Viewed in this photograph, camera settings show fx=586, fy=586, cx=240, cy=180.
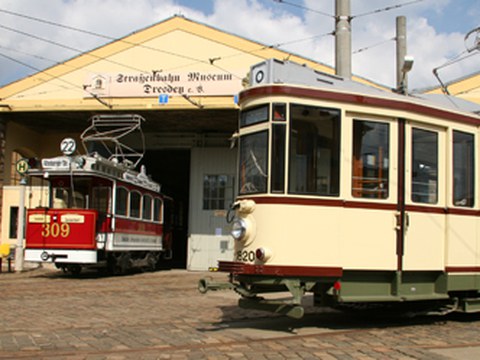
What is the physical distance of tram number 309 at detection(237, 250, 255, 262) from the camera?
24.1 feet

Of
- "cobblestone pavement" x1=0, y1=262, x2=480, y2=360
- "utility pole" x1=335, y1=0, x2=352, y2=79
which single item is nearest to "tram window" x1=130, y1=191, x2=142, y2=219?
"cobblestone pavement" x1=0, y1=262, x2=480, y2=360

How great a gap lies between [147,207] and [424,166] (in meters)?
13.8

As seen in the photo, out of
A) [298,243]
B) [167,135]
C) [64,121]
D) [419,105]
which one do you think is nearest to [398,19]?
[419,105]

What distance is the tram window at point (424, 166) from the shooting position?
8.13 meters

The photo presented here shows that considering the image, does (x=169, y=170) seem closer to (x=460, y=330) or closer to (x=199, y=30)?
(x=199, y=30)

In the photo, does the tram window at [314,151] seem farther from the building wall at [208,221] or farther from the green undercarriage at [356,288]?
the building wall at [208,221]

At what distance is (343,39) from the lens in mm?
11531

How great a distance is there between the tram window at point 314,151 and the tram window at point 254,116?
354mm

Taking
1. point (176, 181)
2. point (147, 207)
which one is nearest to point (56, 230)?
point (147, 207)

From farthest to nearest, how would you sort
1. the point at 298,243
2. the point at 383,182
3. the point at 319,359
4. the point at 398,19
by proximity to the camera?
the point at 398,19
the point at 383,182
the point at 298,243
the point at 319,359

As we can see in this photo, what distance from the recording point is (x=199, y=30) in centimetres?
2239

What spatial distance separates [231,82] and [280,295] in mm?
11397

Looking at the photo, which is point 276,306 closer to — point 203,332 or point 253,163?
point 203,332

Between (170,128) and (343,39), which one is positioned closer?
(343,39)
